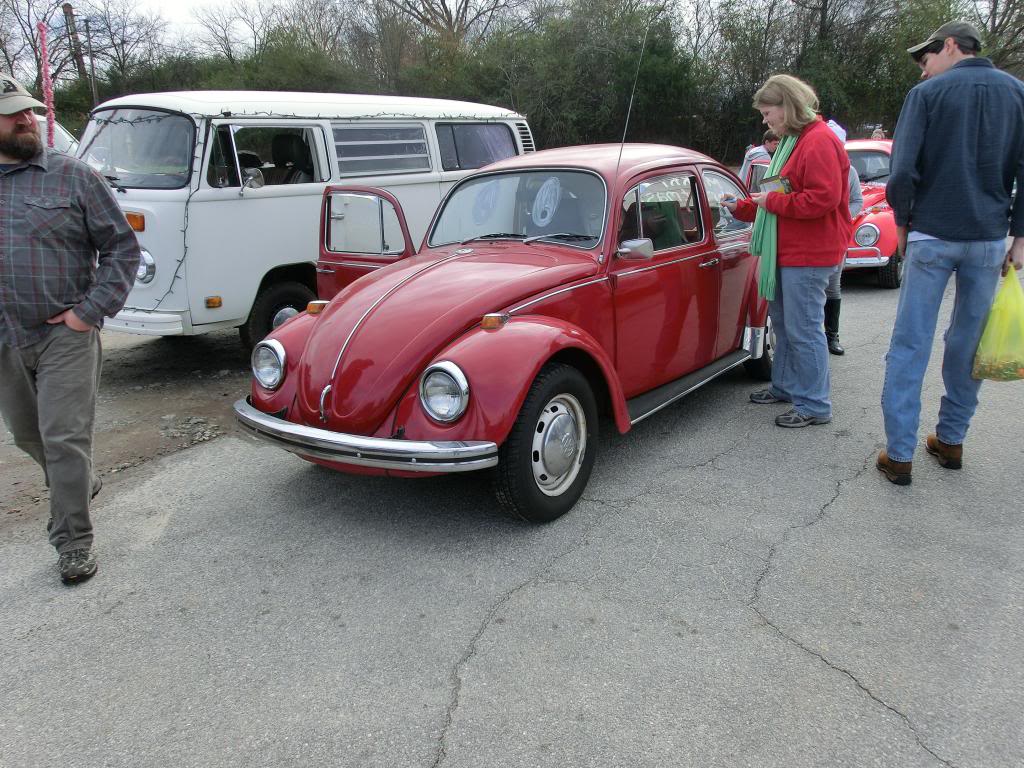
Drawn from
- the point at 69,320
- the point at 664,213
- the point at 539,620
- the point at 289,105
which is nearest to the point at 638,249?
the point at 664,213

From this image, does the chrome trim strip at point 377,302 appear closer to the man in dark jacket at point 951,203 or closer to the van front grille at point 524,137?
the man in dark jacket at point 951,203

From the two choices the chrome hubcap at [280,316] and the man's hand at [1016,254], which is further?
the chrome hubcap at [280,316]

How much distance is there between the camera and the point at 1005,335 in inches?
146

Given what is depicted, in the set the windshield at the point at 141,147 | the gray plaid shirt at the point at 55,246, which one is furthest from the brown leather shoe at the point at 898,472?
the windshield at the point at 141,147

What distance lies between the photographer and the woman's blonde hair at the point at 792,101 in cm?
436

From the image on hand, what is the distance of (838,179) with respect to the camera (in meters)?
4.30

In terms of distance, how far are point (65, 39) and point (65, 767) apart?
36.0m

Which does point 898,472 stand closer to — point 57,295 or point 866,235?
point 57,295

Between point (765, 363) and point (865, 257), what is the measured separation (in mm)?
3960

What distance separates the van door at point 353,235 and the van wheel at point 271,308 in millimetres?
1278

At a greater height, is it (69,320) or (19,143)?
(19,143)

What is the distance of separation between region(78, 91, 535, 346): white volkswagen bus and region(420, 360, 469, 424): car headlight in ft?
6.48

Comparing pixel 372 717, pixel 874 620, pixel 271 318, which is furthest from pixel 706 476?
pixel 271 318

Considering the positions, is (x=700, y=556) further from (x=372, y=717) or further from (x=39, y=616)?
(x=39, y=616)
